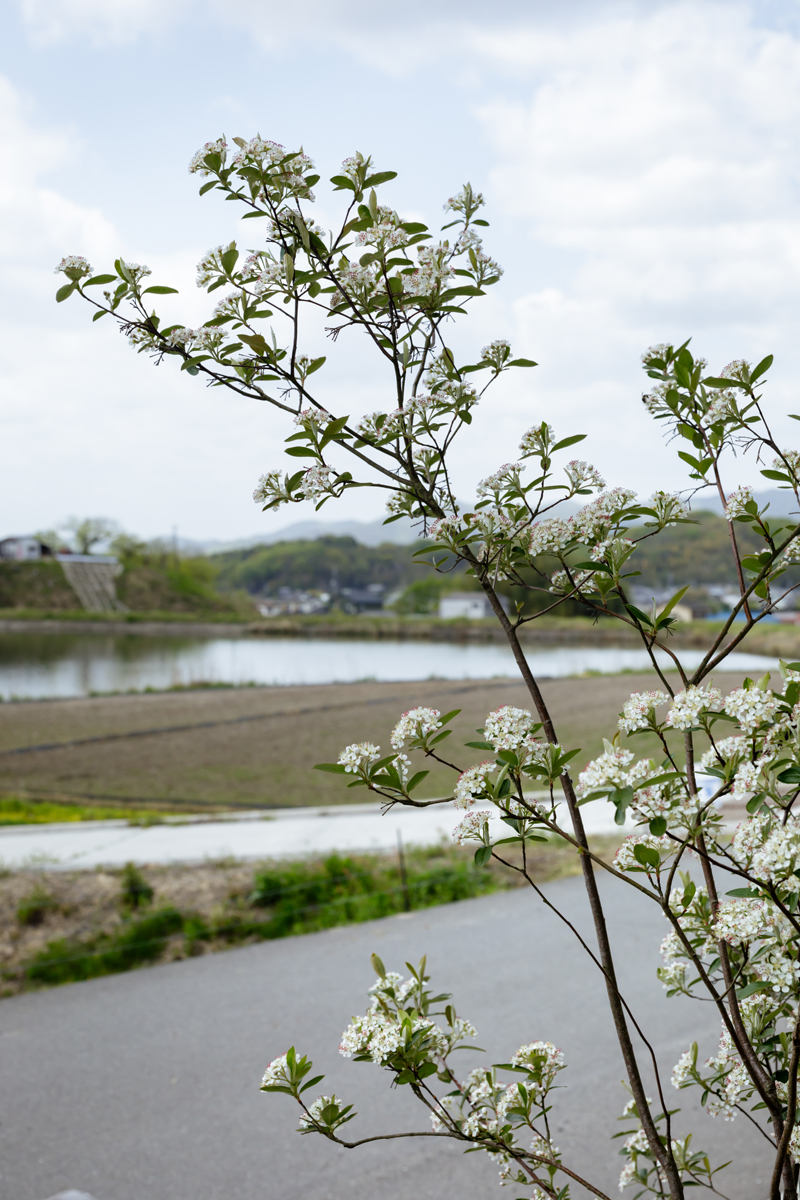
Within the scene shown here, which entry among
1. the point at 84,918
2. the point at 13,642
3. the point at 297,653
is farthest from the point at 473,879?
the point at 13,642

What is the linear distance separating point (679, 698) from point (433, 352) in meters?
0.58

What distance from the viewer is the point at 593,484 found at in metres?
1.14

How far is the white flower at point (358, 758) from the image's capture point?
0.96m

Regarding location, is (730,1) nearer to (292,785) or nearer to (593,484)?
(593,484)

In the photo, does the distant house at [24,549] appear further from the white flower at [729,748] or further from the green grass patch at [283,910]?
the white flower at [729,748]

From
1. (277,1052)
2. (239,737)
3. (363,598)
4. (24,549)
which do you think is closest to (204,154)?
(277,1052)

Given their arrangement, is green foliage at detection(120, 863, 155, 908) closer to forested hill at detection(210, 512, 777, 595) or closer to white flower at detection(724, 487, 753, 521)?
white flower at detection(724, 487, 753, 521)

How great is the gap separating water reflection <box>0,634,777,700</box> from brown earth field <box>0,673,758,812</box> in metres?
2.75

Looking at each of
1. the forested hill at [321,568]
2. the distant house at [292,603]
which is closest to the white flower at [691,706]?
the distant house at [292,603]

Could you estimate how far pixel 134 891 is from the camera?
14.8ft

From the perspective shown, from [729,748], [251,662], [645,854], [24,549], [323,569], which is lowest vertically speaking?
[251,662]

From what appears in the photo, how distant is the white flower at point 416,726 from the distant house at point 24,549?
6133cm

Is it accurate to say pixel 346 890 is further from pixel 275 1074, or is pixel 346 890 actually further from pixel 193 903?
pixel 275 1074

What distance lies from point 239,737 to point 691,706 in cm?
1186
